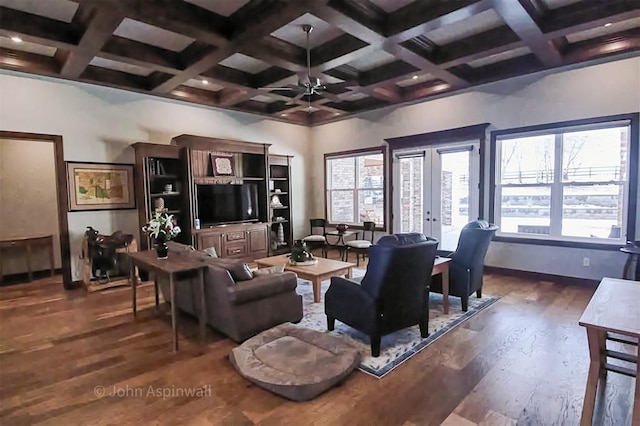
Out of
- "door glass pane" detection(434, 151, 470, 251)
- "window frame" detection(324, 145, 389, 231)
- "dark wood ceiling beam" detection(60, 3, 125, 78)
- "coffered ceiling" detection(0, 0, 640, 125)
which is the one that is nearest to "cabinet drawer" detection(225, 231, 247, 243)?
"window frame" detection(324, 145, 389, 231)

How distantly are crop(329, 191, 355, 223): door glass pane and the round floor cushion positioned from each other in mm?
5003

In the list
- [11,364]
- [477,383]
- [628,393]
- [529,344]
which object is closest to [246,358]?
[477,383]

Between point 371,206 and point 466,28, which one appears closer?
point 466,28

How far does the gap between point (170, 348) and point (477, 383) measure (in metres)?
2.56

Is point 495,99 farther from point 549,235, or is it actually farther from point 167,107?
point 167,107

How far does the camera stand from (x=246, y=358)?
2770mm

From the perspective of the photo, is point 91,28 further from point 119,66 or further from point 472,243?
point 472,243

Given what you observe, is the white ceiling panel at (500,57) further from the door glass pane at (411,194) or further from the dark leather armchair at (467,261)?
the dark leather armchair at (467,261)

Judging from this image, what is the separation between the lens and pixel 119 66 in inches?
207

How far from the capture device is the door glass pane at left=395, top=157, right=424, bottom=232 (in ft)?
22.1

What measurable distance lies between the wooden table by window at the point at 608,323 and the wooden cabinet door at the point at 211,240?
5.49 metres

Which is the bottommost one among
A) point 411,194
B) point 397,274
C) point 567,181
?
point 397,274

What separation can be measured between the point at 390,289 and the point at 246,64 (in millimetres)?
4145

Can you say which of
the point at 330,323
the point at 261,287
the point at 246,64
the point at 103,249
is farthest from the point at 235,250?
the point at 330,323
